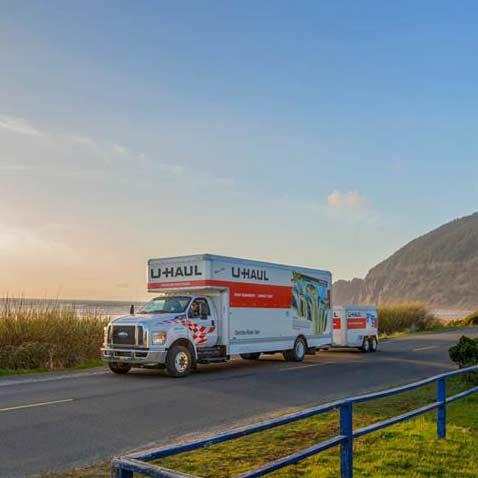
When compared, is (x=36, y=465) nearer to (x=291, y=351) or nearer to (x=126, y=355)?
(x=126, y=355)

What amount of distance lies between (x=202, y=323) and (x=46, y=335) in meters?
5.61

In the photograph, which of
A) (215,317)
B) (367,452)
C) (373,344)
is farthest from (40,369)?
(373,344)

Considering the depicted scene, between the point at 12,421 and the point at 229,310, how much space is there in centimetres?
959

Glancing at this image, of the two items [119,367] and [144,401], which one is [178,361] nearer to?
[119,367]

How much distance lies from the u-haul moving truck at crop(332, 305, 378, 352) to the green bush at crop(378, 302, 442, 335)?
63.0 feet

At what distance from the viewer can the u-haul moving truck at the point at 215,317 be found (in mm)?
16906

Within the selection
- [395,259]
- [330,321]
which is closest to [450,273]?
[395,259]

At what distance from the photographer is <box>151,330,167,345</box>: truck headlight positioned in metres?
16.6

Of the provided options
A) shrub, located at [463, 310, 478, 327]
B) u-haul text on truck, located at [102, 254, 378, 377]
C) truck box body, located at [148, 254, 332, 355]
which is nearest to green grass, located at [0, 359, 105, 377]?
u-haul text on truck, located at [102, 254, 378, 377]

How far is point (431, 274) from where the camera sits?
14150 centimetres

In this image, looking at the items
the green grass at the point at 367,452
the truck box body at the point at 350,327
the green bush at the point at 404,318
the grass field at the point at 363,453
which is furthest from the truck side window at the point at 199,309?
the green bush at the point at 404,318

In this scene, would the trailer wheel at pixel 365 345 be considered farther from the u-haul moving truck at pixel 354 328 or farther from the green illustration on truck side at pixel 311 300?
Answer: the green illustration on truck side at pixel 311 300

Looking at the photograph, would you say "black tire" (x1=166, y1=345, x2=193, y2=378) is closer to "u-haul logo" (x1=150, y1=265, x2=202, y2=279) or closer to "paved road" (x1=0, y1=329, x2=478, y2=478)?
"paved road" (x1=0, y1=329, x2=478, y2=478)

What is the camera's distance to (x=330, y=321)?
2450cm
